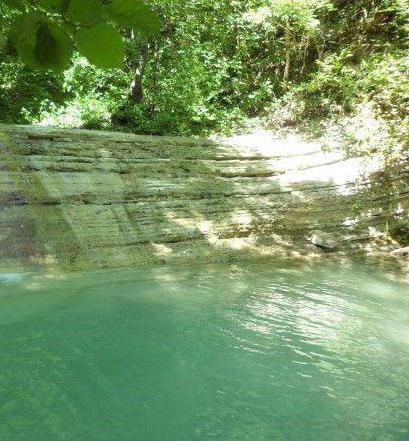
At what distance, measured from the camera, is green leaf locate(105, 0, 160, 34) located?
54cm

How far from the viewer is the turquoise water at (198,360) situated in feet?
7.69

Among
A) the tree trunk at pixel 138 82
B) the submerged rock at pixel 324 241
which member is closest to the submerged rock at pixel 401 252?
the submerged rock at pixel 324 241

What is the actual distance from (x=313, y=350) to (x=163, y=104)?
20.1ft

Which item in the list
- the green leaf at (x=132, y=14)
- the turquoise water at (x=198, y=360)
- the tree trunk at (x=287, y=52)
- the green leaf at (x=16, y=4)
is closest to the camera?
the green leaf at (x=132, y=14)

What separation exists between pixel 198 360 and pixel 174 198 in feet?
10.2

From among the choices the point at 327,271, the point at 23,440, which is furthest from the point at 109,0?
the point at 327,271

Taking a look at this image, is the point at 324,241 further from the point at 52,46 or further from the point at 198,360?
the point at 52,46

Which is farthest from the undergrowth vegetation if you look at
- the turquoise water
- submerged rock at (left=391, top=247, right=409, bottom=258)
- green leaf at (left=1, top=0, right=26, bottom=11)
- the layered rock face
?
green leaf at (left=1, top=0, right=26, bottom=11)

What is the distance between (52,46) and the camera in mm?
629

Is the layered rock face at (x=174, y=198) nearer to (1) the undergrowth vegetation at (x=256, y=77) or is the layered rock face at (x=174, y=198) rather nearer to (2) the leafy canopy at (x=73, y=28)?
(1) the undergrowth vegetation at (x=256, y=77)

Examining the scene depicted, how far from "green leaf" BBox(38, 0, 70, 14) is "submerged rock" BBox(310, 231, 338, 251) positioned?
576 cm

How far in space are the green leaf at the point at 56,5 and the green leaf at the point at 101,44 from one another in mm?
30

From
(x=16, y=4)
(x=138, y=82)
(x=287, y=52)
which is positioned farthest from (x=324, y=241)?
(x=16, y=4)

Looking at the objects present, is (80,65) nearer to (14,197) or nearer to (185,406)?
(14,197)
